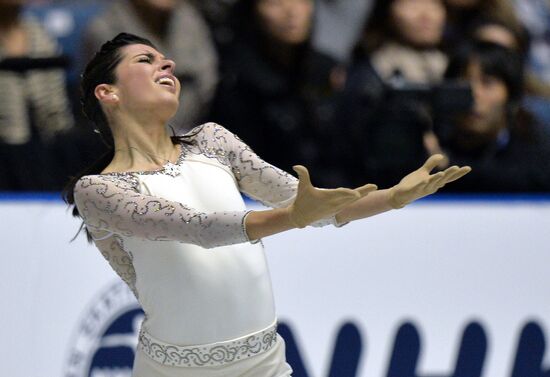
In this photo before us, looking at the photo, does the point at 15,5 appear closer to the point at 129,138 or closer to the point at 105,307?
the point at 105,307

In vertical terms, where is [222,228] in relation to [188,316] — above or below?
above

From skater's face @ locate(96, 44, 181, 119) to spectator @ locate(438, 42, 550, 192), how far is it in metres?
2.22

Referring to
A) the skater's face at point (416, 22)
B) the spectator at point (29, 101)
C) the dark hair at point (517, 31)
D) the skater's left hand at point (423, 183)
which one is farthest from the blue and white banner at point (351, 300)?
the skater's left hand at point (423, 183)

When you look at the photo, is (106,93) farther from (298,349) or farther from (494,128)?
(494,128)

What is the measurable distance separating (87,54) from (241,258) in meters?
2.41

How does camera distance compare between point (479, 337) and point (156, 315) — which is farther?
point (479, 337)

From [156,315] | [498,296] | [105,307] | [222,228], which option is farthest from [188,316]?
[498,296]

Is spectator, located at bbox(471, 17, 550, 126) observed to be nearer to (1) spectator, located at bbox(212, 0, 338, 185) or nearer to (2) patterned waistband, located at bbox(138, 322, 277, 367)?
(1) spectator, located at bbox(212, 0, 338, 185)

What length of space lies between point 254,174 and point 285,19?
228cm

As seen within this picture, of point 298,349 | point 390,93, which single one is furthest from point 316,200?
point 390,93

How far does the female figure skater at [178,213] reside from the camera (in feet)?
8.85

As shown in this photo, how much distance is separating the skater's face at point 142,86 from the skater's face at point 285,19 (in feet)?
7.19

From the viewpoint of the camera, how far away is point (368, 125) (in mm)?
4984

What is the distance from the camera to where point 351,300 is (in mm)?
4539
